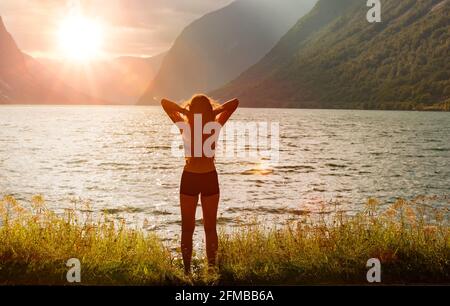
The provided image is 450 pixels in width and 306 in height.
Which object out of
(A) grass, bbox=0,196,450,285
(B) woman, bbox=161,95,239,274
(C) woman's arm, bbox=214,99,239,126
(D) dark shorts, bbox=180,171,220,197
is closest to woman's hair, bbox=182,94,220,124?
(B) woman, bbox=161,95,239,274

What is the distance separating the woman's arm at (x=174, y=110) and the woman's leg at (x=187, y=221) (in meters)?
1.34

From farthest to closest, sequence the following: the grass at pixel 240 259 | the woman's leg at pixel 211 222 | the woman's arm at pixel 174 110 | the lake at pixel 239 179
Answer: the lake at pixel 239 179 < the grass at pixel 240 259 < the woman's arm at pixel 174 110 < the woman's leg at pixel 211 222

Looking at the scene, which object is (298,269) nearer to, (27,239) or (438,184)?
(27,239)

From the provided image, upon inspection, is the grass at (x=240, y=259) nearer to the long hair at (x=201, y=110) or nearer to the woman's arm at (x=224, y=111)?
the long hair at (x=201, y=110)

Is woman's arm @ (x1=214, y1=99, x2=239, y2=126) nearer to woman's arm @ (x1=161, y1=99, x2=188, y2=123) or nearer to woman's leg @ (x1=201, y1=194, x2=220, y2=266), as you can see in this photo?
woman's arm @ (x1=161, y1=99, x2=188, y2=123)

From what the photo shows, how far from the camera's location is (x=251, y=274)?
29.5ft

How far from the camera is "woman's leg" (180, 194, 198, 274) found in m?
8.30

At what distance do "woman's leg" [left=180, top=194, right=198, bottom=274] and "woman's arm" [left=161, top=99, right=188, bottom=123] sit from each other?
1.34 meters

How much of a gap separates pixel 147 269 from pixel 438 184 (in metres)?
36.8

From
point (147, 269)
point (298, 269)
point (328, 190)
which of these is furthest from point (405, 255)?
point (328, 190)


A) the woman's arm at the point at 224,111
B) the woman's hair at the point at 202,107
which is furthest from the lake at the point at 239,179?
the woman's hair at the point at 202,107

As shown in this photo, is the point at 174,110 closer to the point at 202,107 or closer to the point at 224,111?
the point at 202,107

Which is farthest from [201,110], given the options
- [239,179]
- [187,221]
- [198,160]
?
[239,179]

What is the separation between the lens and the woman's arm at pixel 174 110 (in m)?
8.48
